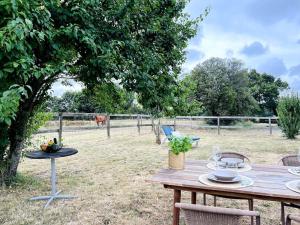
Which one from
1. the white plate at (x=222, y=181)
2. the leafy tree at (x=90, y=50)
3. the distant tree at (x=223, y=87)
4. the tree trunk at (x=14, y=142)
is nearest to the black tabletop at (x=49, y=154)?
the leafy tree at (x=90, y=50)

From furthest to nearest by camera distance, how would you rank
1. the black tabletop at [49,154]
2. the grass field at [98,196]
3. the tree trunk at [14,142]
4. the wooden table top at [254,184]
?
1. the tree trunk at [14,142]
2. the black tabletop at [49,154]
3. the grass field at [98,196]
4. the wooden table top at [254,184]

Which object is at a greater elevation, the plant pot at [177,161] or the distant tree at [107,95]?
the distant tree at [107,95]

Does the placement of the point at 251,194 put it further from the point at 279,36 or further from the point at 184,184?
the point at 279,36

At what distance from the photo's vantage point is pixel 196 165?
273 cm

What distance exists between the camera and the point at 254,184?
6.91 ft

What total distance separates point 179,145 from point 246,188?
693 millimetres

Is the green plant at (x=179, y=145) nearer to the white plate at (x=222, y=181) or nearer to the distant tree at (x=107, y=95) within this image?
the white plate at (x=222, y=181)

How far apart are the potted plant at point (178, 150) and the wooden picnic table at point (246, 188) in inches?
2.7

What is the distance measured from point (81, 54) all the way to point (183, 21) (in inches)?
83.2

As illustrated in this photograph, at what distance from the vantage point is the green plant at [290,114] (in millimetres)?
9922

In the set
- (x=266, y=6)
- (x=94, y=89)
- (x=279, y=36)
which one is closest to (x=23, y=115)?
(x=94, y=89)

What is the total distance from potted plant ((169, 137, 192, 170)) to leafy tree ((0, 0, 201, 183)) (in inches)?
57.2

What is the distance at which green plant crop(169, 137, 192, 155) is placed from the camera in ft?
8.17

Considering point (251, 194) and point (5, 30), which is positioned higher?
point (5, 30)
